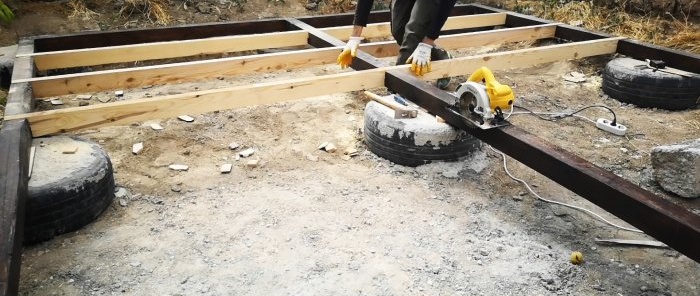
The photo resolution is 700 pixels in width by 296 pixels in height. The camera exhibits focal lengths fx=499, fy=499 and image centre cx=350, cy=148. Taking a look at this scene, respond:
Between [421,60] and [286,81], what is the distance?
0.98 m

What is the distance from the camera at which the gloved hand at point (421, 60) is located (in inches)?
134

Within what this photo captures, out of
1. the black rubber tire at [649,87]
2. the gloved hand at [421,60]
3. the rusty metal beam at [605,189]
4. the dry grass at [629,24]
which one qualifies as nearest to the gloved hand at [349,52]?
the gloved hand at [421,60]

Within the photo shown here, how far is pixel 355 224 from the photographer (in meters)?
2.55

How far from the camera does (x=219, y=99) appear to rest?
2861mm

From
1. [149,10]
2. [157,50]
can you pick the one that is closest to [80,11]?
[149,10]

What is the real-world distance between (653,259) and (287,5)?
15.4 ft

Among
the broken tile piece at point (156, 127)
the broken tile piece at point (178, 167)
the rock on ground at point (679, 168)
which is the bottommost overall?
the broken tile piece at point (178, 167)

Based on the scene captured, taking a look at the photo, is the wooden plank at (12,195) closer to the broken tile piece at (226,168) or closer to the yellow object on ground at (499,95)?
the broken tile piece at (226,168)

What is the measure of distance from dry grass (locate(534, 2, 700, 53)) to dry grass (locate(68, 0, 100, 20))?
5.04 metres

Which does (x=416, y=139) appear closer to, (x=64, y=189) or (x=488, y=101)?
(x=488, y=101)

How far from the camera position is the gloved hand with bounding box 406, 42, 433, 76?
3.40m

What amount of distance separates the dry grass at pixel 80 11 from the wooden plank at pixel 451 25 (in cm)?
249

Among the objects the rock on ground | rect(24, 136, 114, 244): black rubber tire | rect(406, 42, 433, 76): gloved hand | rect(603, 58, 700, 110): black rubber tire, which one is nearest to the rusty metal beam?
rect(406, 42, 433, 76): gloved hand

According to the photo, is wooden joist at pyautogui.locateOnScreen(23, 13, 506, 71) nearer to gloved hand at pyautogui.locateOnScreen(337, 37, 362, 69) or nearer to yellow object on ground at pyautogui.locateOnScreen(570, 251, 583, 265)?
gloved hand at pyautogui.locateOnScreen(337, 37, 362, 69)
